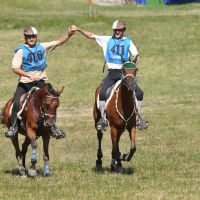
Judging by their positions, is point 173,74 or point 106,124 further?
point 173,74

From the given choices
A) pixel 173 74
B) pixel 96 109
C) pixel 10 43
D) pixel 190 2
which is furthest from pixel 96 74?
pixel 190 2

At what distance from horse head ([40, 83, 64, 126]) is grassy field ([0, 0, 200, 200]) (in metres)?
1.17

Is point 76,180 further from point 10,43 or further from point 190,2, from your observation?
point 190,2

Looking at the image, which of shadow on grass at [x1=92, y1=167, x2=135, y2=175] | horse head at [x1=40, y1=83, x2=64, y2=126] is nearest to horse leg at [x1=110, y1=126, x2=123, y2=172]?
shadow on grass at [x1=92, y1=167, x2=135, y2=175]

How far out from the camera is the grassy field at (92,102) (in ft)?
48.3

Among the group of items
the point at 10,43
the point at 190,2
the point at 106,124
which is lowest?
the point at 106,124

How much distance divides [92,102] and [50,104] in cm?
1725

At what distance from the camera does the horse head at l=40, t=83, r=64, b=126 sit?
604 inches

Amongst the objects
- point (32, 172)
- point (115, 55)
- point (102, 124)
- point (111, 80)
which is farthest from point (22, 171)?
point (115, 55)

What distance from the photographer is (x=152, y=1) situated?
6712cm

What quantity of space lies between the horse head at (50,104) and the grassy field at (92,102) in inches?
46.2

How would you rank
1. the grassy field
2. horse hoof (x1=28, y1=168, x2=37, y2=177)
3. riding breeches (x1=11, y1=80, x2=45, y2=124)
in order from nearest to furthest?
the grassy field → horse hoof (x1=28, y1=168, x2=37, y2=177) → riding breeches (x1=11, y1=80, x2=45, y2=124)

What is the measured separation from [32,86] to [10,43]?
3128 cm

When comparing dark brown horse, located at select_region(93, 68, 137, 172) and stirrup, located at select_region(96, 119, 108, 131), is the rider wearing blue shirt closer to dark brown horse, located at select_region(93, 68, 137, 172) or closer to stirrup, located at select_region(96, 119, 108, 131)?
stirrup, located at select_region(96, 119, 108, 131)
